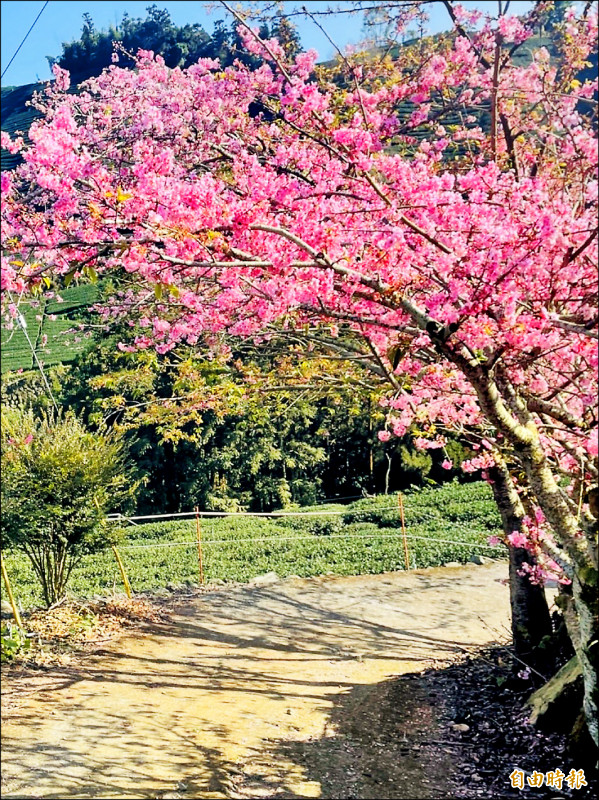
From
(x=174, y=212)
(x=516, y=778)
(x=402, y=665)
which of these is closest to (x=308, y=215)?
(x=174, y=212)

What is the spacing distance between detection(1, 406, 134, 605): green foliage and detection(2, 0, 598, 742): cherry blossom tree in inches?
65.8

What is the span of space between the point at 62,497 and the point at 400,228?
361 centimetres

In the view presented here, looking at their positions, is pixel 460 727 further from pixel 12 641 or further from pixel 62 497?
pixel 62 497

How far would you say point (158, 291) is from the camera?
7.35 ft

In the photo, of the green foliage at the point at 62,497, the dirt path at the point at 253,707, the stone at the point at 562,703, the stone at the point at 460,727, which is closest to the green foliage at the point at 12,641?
the dirt path at the point at 253,707

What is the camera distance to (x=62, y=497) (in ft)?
17.5

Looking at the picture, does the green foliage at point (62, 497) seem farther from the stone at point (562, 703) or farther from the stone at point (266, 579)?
the stone at point (562, 703)

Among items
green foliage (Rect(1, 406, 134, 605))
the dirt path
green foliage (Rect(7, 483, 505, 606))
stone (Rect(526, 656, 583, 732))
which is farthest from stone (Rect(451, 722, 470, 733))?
green foliage (Rect(7, 483, 505, 606))

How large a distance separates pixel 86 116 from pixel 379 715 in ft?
11.4

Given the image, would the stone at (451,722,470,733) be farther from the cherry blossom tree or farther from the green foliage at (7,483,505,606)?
the green foliage at (7,483,505,606)

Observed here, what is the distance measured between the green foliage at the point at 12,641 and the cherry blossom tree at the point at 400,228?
1.76 meters

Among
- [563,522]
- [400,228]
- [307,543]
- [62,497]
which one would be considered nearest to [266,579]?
[307,543]

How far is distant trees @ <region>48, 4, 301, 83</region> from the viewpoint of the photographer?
2793 millimetres

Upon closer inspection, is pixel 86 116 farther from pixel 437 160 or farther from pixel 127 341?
pixel 127 341
